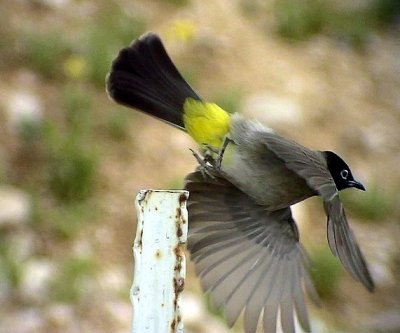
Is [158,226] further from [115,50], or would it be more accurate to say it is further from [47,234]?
[115,50]

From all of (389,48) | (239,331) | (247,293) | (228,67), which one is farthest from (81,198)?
(389,48)

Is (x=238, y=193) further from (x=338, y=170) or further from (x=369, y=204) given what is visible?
(x=369, y=204)

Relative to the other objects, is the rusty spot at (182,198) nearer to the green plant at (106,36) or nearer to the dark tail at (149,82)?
the dark tail at (149,82)

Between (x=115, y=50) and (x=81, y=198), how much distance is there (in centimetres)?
121

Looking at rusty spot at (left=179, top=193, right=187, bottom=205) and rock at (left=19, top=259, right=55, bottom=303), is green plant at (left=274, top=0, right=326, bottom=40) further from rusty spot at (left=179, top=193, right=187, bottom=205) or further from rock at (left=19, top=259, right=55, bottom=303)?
rusty spot at (left=179, top=193, right=187, bottom=205)

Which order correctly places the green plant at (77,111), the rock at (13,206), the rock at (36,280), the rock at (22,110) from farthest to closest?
1. the green plant at (77,111)
2. the rock at (22,110)
3. the rock at (13,206)
4. the rock at (36,280)

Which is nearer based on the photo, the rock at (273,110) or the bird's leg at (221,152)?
the bird's leg at (221,152)

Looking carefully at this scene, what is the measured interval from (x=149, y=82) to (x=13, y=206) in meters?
1.66

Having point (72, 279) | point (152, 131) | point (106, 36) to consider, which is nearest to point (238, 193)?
point (72, 279)

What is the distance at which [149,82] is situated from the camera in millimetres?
3805

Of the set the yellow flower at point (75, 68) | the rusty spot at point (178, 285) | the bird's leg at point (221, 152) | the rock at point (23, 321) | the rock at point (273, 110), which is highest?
the yellow flower at point (75, 68)

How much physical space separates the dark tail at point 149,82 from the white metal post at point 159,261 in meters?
1.65

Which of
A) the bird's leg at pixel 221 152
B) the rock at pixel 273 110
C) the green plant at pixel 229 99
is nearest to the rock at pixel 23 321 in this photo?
the bird's leg at pixel 221 152

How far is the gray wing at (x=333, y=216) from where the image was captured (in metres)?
2.85
